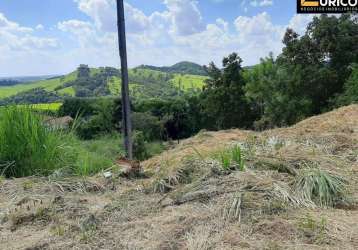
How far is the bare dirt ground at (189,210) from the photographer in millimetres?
2270

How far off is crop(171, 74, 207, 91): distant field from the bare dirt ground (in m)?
54.3

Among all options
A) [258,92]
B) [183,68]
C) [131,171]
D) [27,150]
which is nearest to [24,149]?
[27,150]

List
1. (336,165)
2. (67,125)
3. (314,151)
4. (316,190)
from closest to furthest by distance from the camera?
(316,190), (336,165), (314,151), (67,125)

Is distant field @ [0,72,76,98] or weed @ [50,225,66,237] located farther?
distant field @ [0,72,76,98]

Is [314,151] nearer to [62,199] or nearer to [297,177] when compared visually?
[297,177]

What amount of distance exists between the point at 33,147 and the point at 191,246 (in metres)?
2.60

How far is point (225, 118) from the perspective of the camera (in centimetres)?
2991

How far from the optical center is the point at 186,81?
211ft

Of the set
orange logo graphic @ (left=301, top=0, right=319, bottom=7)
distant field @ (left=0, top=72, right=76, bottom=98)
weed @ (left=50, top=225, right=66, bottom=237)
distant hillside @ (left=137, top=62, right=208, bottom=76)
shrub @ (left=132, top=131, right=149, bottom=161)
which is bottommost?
shrub @ (left=132, top=131, right=149, bottom=161)

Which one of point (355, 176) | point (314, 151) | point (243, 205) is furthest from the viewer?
point (314, 151)

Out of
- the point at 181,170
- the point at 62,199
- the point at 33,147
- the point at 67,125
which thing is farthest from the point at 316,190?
the point at 67,125

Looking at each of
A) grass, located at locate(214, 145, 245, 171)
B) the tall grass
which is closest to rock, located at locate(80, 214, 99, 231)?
grass, located at locate(214, 145, 245, 171)

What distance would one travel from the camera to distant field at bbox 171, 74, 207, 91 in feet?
195

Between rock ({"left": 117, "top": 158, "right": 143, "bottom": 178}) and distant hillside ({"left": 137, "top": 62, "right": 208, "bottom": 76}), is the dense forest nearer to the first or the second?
rock ({"left": 117, "top": 158, "right": 143, "bottom": 178})
